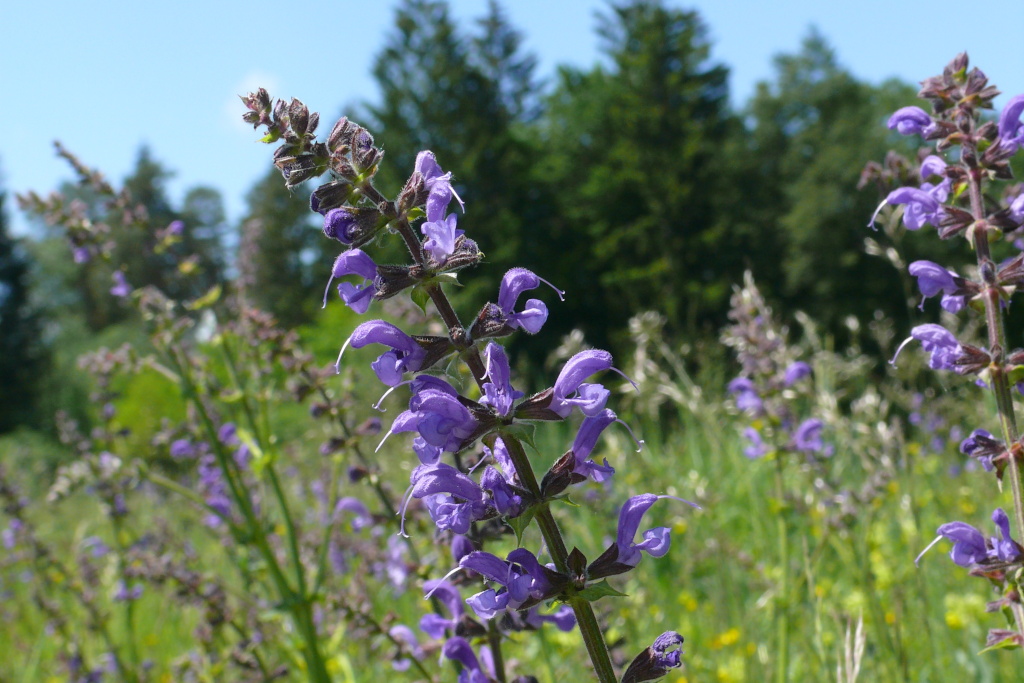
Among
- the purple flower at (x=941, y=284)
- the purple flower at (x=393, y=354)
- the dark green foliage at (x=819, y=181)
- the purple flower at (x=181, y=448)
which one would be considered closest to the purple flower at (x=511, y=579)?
the purple flower at (x=393, y=354)

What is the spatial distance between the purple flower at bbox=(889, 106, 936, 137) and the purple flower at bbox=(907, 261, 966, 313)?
1.21ft

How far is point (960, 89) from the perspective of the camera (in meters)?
1.82

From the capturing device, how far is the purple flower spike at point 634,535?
1449 millimetres

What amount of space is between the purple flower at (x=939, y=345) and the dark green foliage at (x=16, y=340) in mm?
37735

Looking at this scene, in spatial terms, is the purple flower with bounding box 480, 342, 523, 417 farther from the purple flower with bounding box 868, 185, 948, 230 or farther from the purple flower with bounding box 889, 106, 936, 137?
the purple flower with bounding box 889, 106, 936, 137

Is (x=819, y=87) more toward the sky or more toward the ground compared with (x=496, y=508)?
more toward the sky

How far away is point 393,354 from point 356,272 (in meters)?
0.17

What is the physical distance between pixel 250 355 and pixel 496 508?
7.22ft

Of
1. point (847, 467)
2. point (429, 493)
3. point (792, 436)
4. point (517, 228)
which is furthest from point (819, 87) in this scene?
point (429, 493)

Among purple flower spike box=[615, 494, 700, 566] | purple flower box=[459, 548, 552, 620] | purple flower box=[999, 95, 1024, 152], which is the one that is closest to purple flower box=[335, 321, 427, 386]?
purple flower box=[459, 548, 552, 620]

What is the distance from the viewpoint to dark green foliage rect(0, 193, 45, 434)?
35.2 m

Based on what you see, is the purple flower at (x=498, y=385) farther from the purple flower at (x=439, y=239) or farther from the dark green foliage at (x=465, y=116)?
the dark green foliage at (x=465, y=116)

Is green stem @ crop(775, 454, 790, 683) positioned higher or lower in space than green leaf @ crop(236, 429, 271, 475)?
lower

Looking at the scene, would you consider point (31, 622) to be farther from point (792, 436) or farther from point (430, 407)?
point (430, 407)
